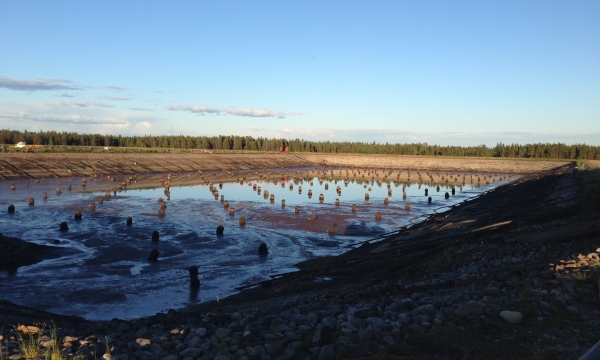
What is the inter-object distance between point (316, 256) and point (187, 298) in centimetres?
731

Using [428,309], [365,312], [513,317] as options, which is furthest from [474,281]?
[365,312]

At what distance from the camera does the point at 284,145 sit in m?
145

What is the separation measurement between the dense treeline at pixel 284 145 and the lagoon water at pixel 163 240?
71079 millimetres

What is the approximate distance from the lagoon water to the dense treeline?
233 ft

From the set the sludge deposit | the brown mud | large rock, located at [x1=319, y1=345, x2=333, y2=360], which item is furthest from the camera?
the sludge deposit

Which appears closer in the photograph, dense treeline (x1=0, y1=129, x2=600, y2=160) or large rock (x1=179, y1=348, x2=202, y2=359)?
large rock (x1=179, y1=348, x2=202, y2=359)

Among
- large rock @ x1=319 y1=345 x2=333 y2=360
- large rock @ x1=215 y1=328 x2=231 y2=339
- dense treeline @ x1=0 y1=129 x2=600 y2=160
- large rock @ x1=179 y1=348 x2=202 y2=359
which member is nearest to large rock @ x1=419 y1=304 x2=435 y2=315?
large rock @ x1=319 y1=345 x2=333 y2=360

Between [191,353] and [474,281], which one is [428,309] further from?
[191,353]

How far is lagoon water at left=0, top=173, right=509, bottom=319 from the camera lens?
48.2 feet

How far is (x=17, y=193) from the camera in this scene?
40062 mm

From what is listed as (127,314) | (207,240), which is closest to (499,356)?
(127,314)

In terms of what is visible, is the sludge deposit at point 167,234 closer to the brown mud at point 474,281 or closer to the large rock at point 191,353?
the brown mud at point 474,281

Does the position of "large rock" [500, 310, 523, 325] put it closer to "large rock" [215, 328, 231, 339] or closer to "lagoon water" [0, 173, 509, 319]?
"large rock" [215, 328, 231, 339]

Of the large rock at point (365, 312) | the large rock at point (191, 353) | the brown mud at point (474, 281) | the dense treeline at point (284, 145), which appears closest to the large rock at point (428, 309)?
the brown mud at point (474, 281)
